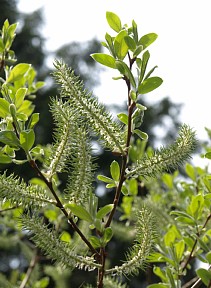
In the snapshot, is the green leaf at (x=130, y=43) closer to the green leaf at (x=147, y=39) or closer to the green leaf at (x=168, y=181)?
the green leaf at (x=147, y=39)

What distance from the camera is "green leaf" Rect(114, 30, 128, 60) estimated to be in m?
0.92

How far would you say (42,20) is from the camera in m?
13.5

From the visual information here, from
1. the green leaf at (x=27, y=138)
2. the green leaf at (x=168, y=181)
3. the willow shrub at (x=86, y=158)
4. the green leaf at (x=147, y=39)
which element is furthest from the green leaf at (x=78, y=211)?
the green leaf at (x=168, y=181)

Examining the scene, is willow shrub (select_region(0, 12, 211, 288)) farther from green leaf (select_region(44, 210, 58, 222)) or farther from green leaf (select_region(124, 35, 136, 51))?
green leaf (select_region(44, 210, 58, 222))

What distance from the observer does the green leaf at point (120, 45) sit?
0.92 meters

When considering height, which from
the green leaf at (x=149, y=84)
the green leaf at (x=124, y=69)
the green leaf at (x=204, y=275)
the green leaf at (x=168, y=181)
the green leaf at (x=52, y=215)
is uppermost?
the green leaf at (x=124, y=69)

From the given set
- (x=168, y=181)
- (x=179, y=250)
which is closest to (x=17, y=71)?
(x=179, y=250)

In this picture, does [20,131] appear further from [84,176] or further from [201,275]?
[201,275]

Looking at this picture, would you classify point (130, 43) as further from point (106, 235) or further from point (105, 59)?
point (106, 235)

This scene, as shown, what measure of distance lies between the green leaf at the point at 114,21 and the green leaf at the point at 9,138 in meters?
0.30

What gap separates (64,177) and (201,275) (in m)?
6.86

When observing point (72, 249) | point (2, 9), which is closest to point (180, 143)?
point (72, 249)

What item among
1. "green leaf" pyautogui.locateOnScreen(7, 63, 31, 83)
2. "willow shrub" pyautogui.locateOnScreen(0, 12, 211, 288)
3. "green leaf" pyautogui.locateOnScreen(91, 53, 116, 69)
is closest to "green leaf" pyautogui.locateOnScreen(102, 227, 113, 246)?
"willow shrub" pyautogui.locateOnScreen(0, 12, 211, 288)

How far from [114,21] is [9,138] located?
12.7 inches
